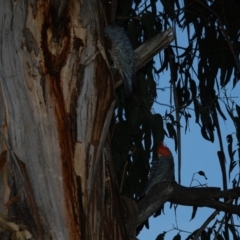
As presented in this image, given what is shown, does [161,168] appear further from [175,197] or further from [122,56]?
[175,197]

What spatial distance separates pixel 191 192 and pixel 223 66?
4.61 ft

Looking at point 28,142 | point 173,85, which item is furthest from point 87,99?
point 173,85

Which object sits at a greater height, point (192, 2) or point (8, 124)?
point (192, 2)

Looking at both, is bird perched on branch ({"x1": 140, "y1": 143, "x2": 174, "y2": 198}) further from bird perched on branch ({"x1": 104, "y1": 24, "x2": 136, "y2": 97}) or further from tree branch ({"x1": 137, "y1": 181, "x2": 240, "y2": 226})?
tree branch ({"x1": 137, "y1": 181, "x2": 240, "y2": 226})

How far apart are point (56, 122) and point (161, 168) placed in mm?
1138

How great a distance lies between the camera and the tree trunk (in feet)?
6.66

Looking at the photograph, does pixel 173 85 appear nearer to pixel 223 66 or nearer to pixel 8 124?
pixel 223 66

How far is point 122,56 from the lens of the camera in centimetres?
272

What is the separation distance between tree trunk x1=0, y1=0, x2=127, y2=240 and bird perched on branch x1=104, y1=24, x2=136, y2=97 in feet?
1.01

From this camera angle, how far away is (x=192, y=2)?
361 centimetres

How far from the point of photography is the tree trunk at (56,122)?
203cm

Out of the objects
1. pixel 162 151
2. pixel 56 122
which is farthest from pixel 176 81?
pixel 56 122

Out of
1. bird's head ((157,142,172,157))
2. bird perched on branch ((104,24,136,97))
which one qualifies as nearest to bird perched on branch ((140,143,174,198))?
bird's head ((157,142,172,157))

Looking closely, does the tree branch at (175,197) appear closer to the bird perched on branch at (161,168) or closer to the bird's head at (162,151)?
the bird perched on branch at (161,168)
